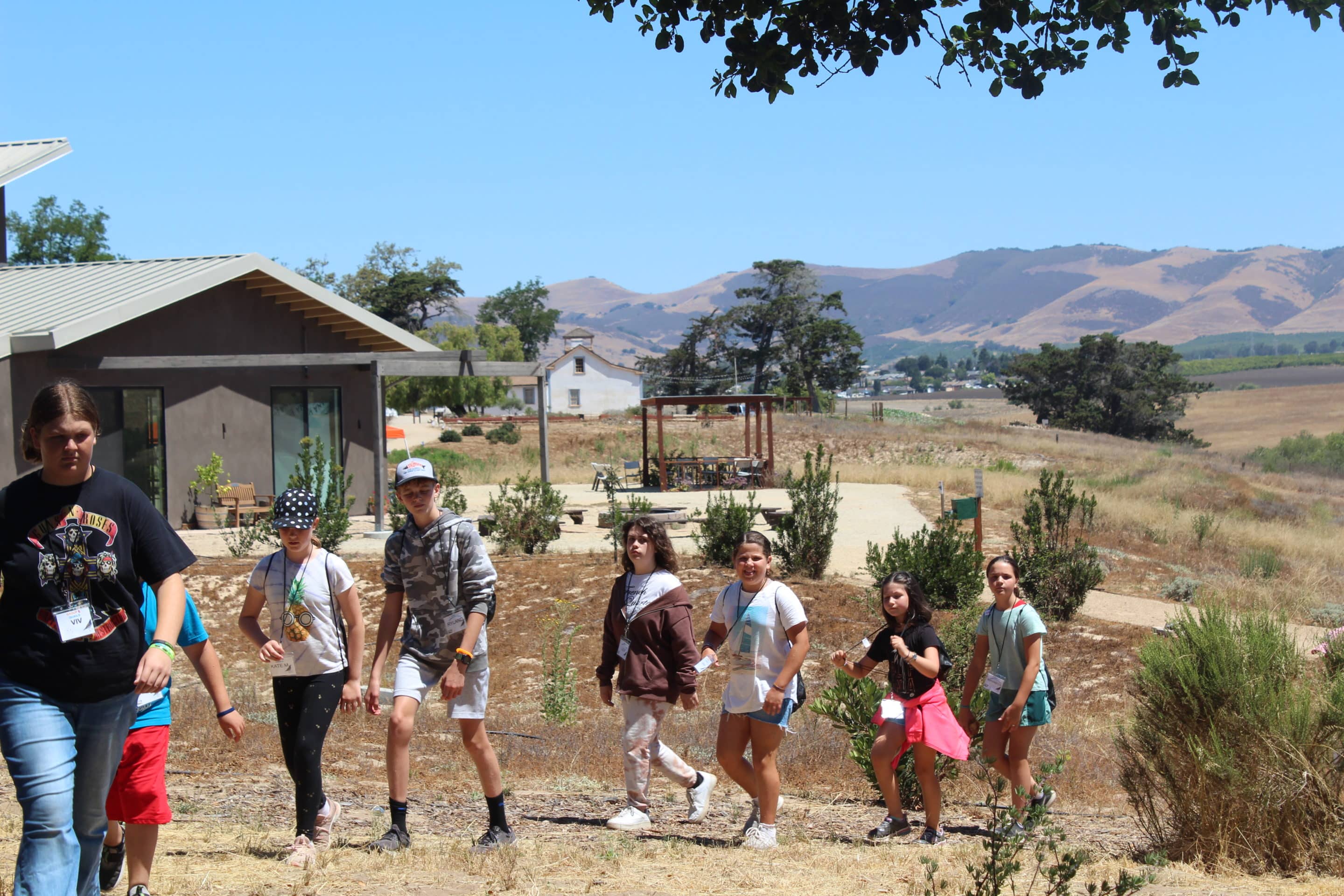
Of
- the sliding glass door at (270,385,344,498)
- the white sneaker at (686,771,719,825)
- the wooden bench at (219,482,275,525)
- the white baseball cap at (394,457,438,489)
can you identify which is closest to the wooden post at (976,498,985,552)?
the white sneaker at (686,771,719,825)

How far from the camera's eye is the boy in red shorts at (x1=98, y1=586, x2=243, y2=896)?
A: 367cm

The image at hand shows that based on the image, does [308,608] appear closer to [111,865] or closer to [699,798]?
[111,865]

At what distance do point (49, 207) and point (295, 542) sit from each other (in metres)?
54.1

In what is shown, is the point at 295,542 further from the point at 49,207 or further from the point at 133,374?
the point at 49,207

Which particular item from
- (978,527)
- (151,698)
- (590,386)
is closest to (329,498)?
(978,527)

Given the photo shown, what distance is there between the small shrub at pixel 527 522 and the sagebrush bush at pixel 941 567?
4.67 metres

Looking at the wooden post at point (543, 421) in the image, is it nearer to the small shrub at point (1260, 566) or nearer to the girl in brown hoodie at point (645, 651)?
the small shrub at point (1260, 566)

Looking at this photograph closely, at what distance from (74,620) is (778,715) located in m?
2.90

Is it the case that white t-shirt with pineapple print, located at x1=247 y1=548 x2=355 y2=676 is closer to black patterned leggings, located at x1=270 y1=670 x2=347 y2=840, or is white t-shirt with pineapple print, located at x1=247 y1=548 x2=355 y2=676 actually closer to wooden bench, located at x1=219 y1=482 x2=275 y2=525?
black patterned leggings, located at x1=270 y1=670 x2=347 y2=840

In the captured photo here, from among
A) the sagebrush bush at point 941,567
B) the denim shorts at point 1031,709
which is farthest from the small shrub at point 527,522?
the denim shorts at point 1031,709

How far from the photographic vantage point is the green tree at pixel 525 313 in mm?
123875

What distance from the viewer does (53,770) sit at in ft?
10.6

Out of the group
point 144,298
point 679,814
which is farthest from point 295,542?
point 144,298

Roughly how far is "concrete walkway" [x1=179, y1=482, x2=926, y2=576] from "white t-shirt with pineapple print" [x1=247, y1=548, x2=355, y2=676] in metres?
8.03
